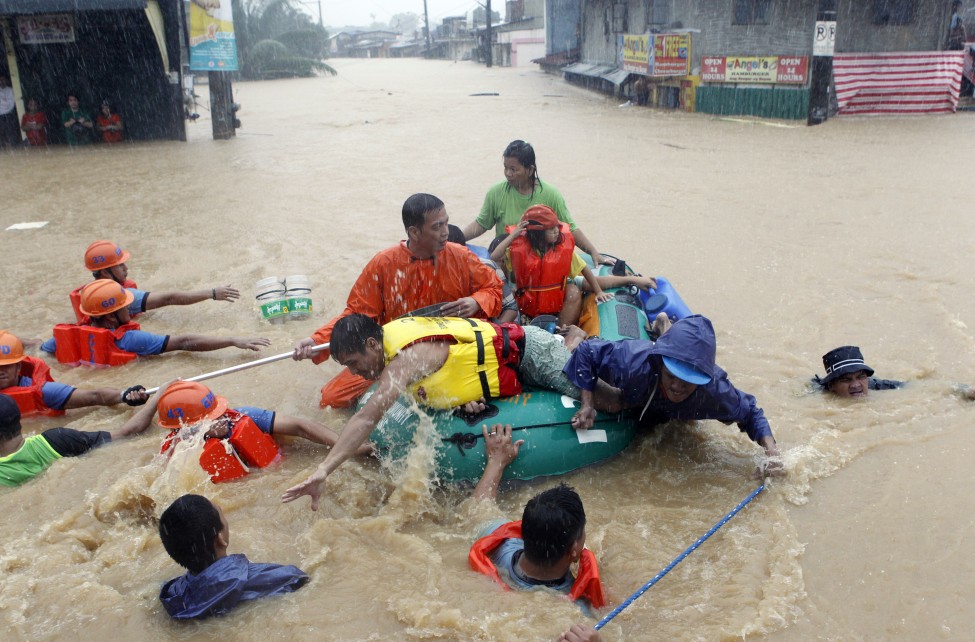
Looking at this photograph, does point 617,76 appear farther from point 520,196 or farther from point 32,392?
Answer: point 32,392

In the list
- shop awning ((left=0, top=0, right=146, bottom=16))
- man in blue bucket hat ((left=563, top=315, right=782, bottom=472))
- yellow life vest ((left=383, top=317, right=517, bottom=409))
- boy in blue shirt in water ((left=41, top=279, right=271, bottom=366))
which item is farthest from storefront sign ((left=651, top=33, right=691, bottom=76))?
yellow life vest ((left=383, top=317, right=517, bottom=409))

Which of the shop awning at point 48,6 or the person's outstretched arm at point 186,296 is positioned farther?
the shop awning at point 48,6

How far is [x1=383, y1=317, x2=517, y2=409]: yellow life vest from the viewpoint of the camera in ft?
13.2

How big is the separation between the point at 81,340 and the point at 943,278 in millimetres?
7369

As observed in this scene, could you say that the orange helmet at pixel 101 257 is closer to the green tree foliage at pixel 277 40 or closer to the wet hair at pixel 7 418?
the wet hair at pixel 7 418

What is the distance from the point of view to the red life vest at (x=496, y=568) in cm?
312

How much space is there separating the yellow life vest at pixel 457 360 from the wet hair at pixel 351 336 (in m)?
0.15

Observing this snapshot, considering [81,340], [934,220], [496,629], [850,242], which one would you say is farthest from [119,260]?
[934,220]

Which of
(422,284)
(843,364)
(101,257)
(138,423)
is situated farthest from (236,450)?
(843,364)

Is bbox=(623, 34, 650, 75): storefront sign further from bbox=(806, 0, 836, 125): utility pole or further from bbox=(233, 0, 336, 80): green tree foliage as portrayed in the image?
bbox=(233, 0, 336, 80): green tree foliage

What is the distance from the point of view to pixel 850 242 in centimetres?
853

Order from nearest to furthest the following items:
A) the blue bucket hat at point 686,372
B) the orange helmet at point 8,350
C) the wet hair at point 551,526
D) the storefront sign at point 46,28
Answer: the wet hair at point 551,526
the blue bucket hat at point 686,372
the orange helmet at point 8,350
the storefront sign at point 46,28

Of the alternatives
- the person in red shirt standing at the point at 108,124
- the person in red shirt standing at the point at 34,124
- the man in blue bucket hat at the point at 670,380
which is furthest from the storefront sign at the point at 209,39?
the man in blue bucket hat at the point at 670,380

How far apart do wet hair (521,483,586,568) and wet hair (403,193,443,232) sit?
201cm
